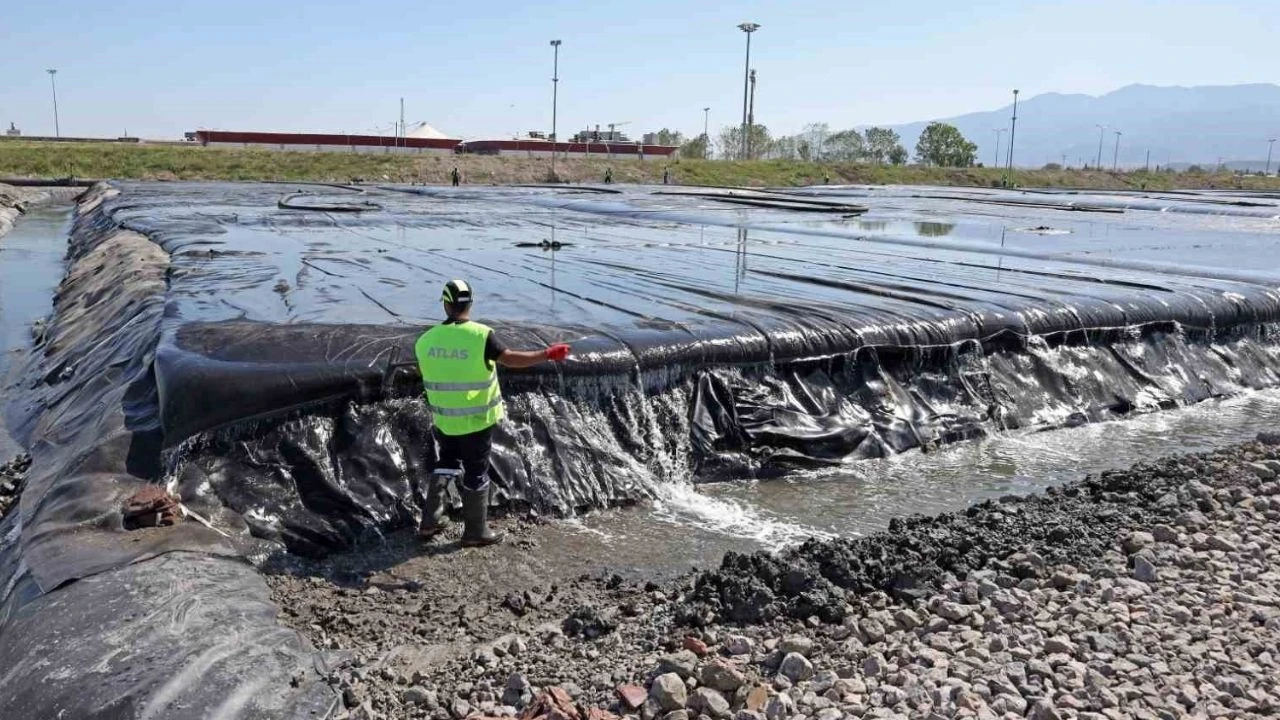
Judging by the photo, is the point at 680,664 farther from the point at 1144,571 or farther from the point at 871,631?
the point at 1144,571

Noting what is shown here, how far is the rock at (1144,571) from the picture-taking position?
5562mm

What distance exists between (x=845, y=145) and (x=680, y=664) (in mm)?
114119

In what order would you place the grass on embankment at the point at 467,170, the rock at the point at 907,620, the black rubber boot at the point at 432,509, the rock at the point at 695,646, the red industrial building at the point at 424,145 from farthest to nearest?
1. the red industrial building at the point at 424,145
2. the grass on embankment at the point at 467,170
3. the black rubber boot at the point at 432,509
4. the rock at the point at 907,620
5. the rock at the point at 695,646

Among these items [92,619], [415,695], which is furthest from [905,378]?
[92,619]

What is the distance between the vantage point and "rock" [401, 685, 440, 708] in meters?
4.45

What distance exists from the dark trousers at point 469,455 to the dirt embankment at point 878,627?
565 millimetres

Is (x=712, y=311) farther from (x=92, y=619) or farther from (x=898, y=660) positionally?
(x=92, y=619)

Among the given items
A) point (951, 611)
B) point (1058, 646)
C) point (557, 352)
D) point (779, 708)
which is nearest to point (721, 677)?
point (779, 708)

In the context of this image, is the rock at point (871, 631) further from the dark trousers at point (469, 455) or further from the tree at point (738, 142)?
the tree at point (738, 142)

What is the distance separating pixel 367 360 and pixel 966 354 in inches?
259

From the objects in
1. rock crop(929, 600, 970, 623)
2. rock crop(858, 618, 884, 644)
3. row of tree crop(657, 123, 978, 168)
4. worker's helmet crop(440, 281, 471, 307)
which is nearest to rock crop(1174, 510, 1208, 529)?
rock crop(929, 600, 970, 623)

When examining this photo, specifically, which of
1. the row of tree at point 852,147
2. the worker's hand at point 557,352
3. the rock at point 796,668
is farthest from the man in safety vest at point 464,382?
the row of tree at point 852,147

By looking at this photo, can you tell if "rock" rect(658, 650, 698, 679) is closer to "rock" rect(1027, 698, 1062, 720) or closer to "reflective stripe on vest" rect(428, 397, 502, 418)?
"rock" rect(1027, 698, 1062, 720)

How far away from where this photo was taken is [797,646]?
473 cm
